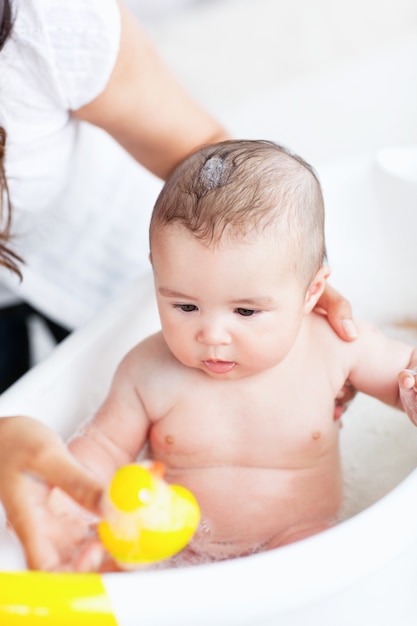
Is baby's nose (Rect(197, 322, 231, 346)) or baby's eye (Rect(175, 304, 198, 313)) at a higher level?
baby's eye (Rect(175, 304, 198, 313))

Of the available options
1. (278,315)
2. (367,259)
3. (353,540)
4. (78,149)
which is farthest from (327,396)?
(78,149)

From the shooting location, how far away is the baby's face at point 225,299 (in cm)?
81

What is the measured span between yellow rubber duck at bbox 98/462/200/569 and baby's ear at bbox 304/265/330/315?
0.96 ft

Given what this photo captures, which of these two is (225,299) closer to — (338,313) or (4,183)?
(338,313)

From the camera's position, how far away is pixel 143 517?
0.65 metres

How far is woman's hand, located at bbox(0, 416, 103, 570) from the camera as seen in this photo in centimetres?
68

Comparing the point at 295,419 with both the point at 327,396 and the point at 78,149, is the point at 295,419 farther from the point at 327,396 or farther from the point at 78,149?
the point at 78,149

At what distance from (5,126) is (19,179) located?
0.09 m

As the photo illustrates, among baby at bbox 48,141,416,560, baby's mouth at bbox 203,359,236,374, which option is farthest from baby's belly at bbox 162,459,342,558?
baby's mouth at bbox 203,359,236,374

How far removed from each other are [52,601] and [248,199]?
39 cm

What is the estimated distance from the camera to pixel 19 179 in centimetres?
109

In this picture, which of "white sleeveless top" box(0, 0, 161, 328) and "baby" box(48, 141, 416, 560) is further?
"white sleeveless top" box(0, 0, 161, 328)

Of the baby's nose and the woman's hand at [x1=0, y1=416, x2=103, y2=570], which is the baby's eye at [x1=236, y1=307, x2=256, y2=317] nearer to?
the baby's nose

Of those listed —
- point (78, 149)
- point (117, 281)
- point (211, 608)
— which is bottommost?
point (117, 281)
